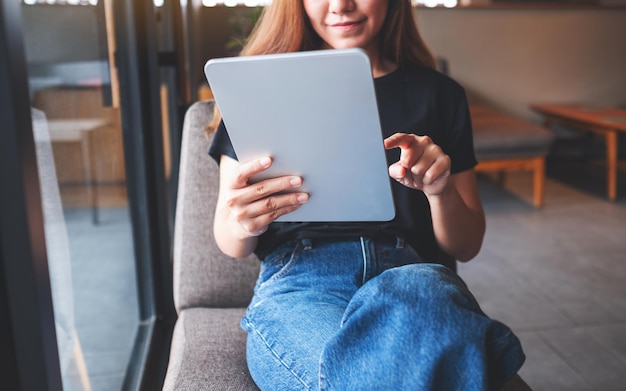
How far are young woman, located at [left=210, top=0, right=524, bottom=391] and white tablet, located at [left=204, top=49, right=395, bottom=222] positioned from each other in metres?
0.03

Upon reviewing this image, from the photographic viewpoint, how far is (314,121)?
0.72 meters

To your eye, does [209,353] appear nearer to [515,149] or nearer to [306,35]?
[306,35]

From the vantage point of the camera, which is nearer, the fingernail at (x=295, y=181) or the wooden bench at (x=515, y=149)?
the fingernail at (x=295, y=181)

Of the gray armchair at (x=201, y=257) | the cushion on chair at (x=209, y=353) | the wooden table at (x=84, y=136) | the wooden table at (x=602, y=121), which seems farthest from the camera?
the wooden table at (x=602, y=121)

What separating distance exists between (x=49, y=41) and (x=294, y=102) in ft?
1.74

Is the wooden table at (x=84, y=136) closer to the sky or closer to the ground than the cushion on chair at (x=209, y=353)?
closer to the sky

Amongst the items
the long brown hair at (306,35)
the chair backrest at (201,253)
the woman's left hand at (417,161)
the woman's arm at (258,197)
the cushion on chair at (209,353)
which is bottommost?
the cushion on chair at (209,353)

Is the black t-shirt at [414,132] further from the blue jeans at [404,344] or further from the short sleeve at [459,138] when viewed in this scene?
the blue jeans at [404,344]

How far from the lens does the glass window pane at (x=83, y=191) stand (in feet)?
3.10

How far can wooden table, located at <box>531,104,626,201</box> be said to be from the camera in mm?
3547

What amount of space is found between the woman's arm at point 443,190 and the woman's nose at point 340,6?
0.95ft

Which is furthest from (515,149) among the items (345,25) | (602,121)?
(345,25)

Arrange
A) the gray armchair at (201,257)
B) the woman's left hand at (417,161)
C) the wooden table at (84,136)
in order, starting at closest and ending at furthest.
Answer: the woman's left hand at (417,161) < the wooden table at (84,136) < the gray armchair at (201,257)

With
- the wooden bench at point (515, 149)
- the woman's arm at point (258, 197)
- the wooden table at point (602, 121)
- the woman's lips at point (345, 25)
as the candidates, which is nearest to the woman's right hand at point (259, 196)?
the woman's arm at point (258, 197)
